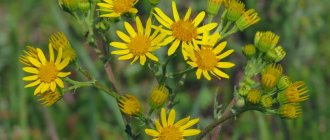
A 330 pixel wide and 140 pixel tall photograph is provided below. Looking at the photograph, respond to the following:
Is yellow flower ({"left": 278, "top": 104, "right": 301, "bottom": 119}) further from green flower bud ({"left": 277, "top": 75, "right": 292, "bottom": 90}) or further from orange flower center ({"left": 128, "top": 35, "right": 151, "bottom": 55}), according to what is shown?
orange flower center ({"left": 128, "top": 35, "right": 151, "bottom": 55})

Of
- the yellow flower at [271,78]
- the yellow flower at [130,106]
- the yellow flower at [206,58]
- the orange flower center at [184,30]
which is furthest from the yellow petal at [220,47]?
the yellow flower at [130,106]

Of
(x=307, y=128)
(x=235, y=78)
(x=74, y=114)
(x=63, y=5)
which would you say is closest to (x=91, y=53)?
(x=74, y=114)

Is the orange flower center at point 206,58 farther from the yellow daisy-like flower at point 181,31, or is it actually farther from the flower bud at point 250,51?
the flower bud at point 250,51

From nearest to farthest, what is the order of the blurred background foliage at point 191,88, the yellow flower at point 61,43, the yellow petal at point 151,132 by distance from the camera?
1. the yellow petal at point 151,132
2. the yellow flower at point 61,43
3. the blurred background foliage at point 191,88

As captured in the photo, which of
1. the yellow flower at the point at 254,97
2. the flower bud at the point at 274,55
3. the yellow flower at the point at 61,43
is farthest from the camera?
the flower bud at the point at 274,55

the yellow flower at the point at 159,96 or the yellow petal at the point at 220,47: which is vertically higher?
the yellow petal at the point at 220,47

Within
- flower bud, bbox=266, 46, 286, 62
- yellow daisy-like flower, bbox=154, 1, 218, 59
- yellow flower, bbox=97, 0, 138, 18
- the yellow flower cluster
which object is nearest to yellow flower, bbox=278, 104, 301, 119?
flower bud, bbox=266, 46, 286, 62

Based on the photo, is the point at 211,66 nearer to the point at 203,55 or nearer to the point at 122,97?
the point at 203,55
